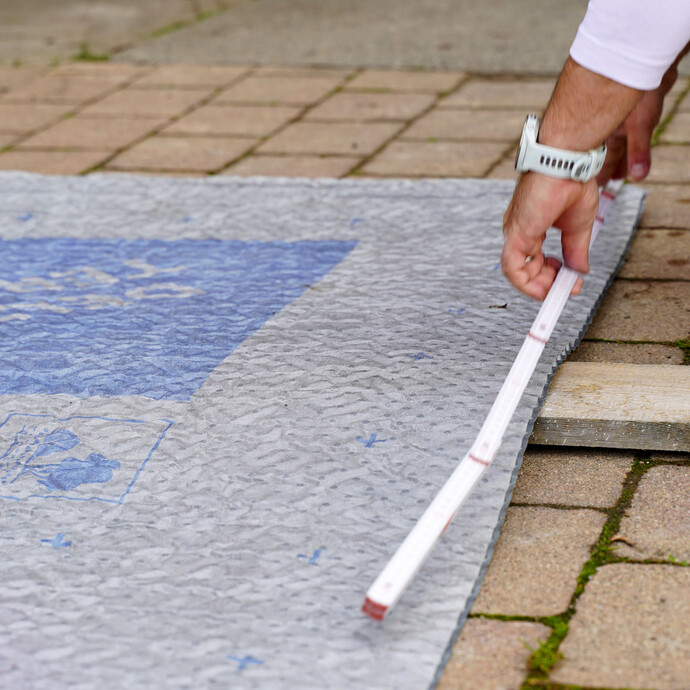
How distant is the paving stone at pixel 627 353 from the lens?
82.4 inches

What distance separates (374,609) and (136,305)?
1232 millimetres

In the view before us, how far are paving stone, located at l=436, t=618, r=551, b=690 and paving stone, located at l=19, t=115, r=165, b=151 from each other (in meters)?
2.74

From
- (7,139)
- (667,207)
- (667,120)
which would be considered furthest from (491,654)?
(7,139)

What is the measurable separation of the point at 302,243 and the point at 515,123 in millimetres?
1422

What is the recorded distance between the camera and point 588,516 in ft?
5.34

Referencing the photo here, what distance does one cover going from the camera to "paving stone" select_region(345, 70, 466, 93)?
441cm

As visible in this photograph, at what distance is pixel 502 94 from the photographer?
425 centimetres

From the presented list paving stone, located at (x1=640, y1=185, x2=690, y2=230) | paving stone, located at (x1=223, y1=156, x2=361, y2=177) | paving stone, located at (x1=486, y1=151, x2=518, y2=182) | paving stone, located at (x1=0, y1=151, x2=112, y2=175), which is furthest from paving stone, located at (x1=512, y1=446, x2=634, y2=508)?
paving stone, located at (x1=0, y1=151, x2=112, y2=175)

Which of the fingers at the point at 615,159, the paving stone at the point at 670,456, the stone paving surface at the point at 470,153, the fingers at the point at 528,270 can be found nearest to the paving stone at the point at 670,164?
the stone paving surface at the point at 470,153

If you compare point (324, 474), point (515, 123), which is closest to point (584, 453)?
point (324, 474)

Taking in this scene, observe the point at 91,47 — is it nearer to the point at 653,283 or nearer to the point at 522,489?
the point at 653,283

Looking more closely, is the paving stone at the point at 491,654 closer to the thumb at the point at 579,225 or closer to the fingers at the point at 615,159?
the thumb at the point at 579,225

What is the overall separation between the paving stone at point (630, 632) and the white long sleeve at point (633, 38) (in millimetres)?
694

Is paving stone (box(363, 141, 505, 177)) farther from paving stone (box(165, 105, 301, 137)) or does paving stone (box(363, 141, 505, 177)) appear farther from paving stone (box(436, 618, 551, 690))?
paving stone (box(436, 618, 551, 690))
